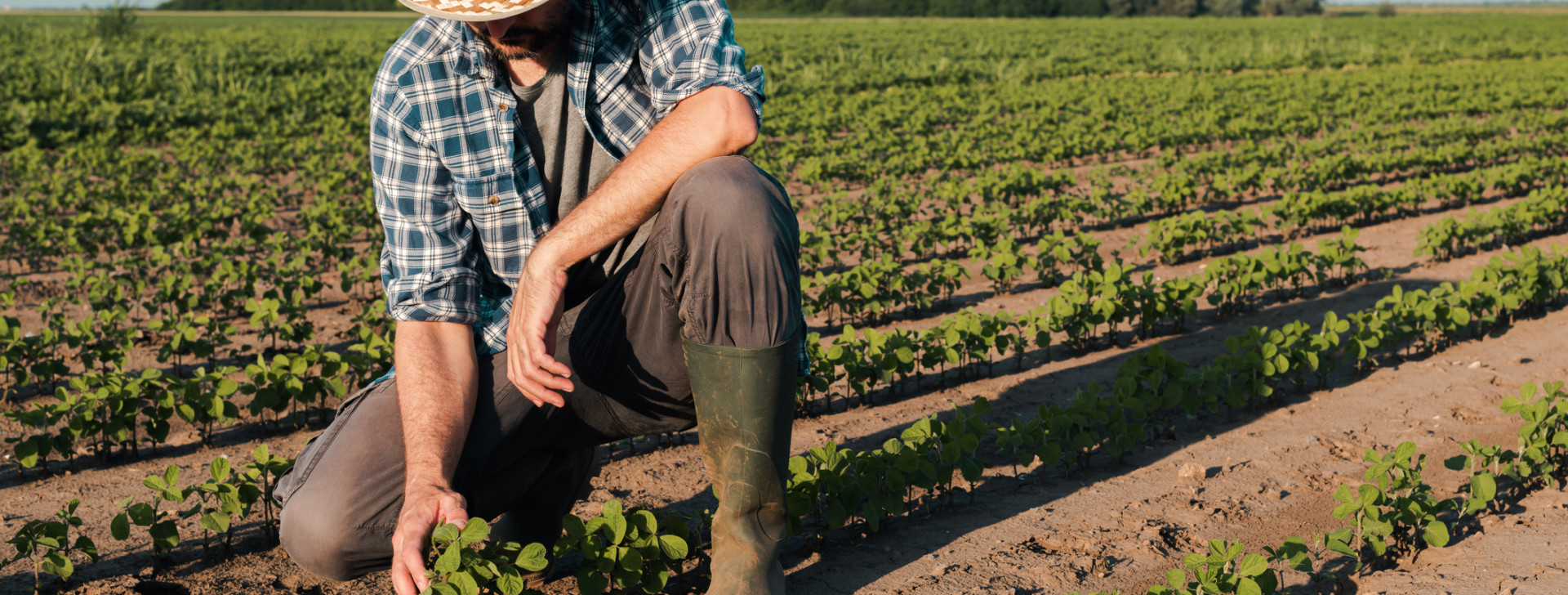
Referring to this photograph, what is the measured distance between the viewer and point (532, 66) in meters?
2.45

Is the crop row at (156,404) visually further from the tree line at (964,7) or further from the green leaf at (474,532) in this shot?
the tree line at (964,7)

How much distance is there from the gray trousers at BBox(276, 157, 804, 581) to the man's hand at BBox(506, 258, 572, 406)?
0.22m

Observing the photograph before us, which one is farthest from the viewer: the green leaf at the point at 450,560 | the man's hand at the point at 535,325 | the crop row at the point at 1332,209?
the crop row at the point at 1332,209

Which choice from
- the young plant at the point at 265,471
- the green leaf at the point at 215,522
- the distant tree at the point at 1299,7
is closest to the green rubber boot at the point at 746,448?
the young plant at the point at 265,471

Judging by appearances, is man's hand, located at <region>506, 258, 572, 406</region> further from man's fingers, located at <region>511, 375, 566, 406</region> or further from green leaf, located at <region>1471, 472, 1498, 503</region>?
green leaf, located at <region>1471, 472, 1498, 503</region>

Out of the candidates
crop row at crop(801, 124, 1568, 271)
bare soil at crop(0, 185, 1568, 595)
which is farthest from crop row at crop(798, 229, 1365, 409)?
crop row at crop(801, 124, 1568, 271)

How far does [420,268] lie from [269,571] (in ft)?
3.44

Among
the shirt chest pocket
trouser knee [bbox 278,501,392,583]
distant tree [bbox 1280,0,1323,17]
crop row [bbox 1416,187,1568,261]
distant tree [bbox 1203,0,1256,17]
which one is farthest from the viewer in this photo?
distant tree [bbox 1280,0,1323,17]

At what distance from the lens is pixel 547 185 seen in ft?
8.32

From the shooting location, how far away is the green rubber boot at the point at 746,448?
2143mm

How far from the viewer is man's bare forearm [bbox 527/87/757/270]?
2174mm

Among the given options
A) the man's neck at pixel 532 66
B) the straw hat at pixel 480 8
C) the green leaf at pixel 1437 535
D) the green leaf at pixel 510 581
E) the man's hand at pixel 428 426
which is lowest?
the green leaf at pixel 1437 535

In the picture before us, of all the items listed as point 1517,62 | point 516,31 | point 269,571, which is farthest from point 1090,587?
point 1517,62

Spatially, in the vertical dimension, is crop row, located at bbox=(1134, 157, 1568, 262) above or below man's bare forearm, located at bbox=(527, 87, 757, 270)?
below
